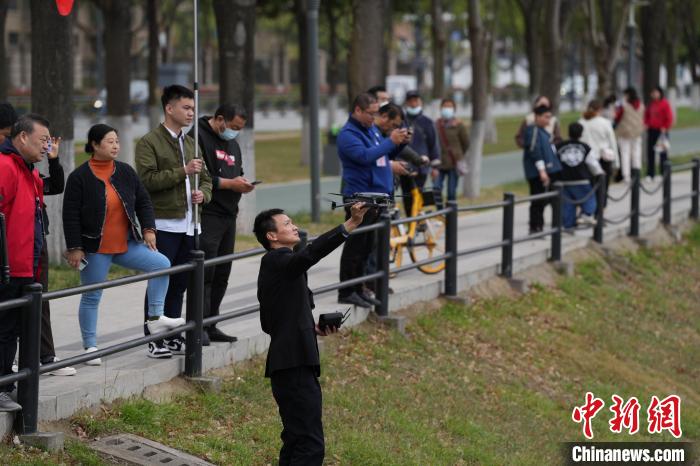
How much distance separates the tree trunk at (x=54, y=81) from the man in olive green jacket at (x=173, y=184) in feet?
14.2

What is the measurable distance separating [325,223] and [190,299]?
876cm

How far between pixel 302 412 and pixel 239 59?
10133 millimetres

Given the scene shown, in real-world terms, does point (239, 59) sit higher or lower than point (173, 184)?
higher

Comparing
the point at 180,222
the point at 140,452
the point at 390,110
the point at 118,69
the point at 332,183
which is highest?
the point at 118,69

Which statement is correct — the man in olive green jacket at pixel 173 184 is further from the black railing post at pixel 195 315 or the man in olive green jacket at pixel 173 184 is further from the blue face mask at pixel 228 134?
the blue face mask at pixel 228 134

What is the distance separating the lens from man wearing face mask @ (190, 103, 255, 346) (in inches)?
366

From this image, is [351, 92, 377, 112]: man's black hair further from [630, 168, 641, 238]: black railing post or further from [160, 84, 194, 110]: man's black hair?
[630, 168, 641, 238]: black railing post

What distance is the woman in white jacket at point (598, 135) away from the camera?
18344 millimetres

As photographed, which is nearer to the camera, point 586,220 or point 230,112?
point 230,112

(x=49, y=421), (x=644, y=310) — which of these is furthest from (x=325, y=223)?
(x=49, y=421)

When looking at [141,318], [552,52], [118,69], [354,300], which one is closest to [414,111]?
[354,300]

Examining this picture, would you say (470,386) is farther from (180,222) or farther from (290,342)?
(290,342)

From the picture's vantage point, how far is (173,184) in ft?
29.3

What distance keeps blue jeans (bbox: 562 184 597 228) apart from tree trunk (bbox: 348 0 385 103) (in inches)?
128
